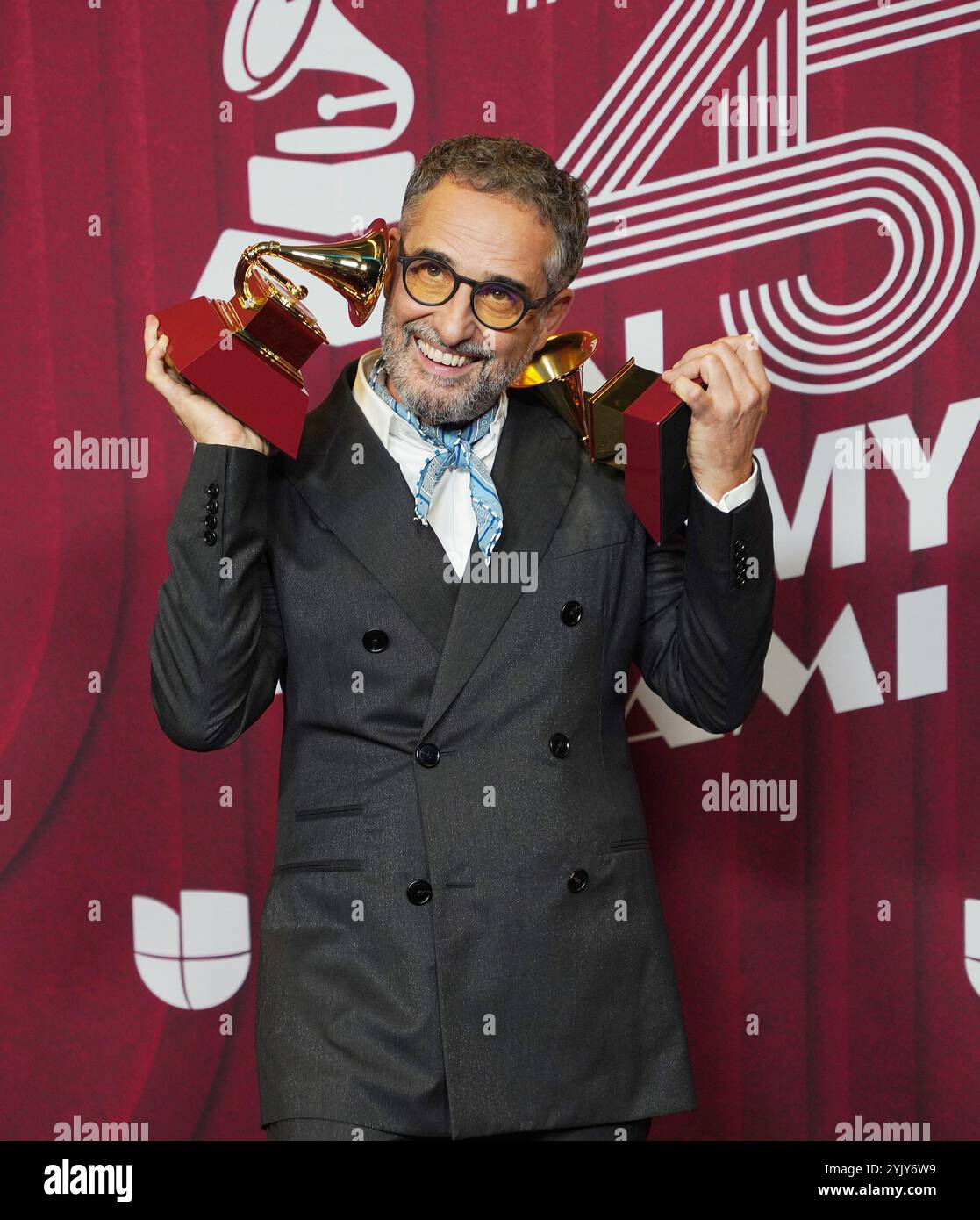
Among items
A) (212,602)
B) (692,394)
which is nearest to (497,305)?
(692,394)

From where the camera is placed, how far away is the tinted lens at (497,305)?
187 cm

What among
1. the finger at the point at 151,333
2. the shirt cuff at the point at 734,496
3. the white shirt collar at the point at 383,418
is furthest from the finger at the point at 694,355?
the finger at the point at 151,333

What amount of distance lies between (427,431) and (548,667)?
13.6 inches

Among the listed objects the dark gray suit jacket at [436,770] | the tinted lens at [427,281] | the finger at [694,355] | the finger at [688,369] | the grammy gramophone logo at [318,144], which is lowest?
the dark gray suit jacket at [436,770]

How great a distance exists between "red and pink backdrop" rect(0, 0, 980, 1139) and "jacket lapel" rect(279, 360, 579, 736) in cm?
75

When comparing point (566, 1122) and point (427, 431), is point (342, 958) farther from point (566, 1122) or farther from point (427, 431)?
point (427, 431)

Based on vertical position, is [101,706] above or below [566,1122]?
above

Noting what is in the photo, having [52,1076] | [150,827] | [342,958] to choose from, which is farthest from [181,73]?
[52,1076]

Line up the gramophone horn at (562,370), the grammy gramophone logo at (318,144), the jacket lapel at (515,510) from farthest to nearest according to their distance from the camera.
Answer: the grammy gramophone logo at (318,144)
the gramophone horn at (562,370)
the jacket lapel at (515,510)

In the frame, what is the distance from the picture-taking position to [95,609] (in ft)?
8.61

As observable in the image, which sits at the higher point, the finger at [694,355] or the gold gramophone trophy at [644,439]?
the finger at [694,355]

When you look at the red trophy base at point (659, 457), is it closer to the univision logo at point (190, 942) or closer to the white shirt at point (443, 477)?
the white shirt at point (443, 477)

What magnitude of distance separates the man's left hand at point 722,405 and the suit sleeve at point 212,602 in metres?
0.51

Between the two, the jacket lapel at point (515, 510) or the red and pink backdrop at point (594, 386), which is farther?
the red and pink backdrop at point (594, 386)
